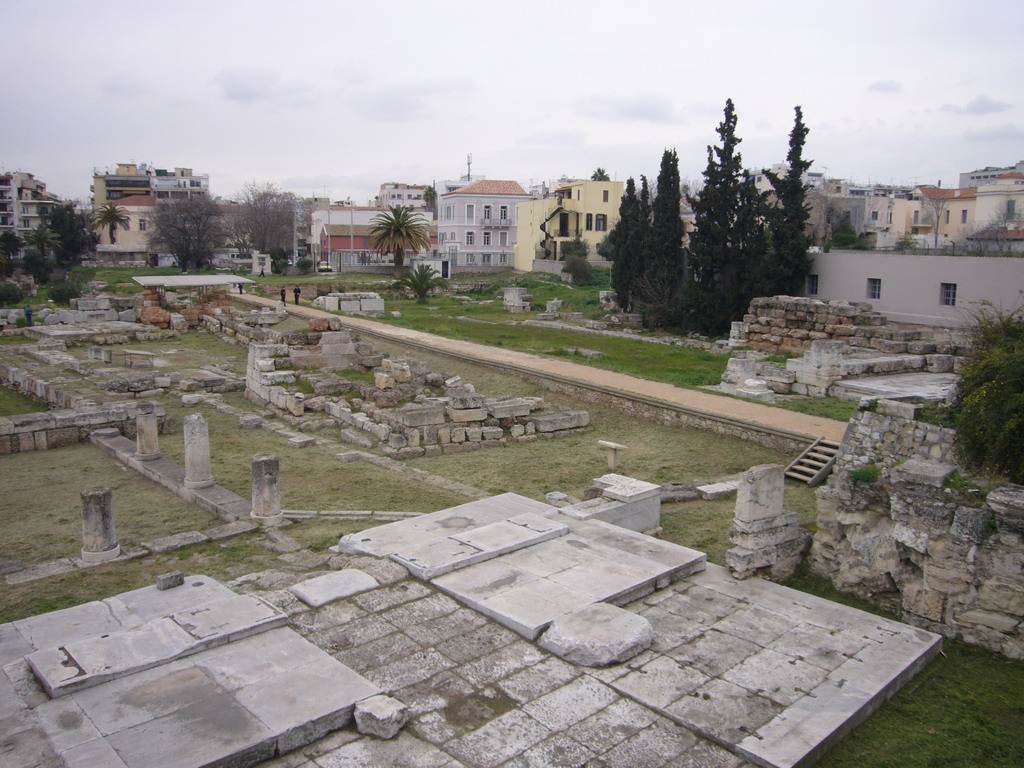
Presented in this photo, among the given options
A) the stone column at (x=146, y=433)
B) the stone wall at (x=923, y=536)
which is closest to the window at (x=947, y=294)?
the stone wall at (x=923, y=536)

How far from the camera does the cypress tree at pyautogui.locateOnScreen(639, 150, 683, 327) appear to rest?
108 ft

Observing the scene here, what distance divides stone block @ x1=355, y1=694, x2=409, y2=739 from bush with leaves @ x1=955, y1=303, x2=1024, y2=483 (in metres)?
6.25

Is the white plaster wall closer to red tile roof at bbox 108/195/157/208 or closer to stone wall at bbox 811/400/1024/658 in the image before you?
stone wall at bbox 811/400/1024/658

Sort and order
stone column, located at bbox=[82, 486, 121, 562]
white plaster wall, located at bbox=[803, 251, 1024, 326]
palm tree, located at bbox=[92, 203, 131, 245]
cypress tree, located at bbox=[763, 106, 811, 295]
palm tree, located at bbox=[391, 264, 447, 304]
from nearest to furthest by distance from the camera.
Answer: stone column, located at bbox=[82, 486, 121, 562] < white plaster wall, located at bbox=[803, 251, 1024, 326] < cypress tree, located at bbox=[763, 106, 811, 295] < palm tree, located at bbox=[391, 264, 447, 304] < palm tree, located at bbox=[92, 203, 131, 245]

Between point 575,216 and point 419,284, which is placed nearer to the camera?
point 419,284

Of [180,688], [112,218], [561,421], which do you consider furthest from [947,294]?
[112,218]

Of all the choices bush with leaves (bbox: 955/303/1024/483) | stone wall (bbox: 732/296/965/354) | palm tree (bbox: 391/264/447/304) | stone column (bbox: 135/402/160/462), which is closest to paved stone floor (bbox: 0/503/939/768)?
bush with leaves (bbox: 955/303/1024/483)

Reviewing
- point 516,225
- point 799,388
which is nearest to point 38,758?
point 799,388

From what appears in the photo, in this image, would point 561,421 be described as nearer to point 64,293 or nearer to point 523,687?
point 523,687

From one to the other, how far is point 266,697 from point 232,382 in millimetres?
Result: 17339

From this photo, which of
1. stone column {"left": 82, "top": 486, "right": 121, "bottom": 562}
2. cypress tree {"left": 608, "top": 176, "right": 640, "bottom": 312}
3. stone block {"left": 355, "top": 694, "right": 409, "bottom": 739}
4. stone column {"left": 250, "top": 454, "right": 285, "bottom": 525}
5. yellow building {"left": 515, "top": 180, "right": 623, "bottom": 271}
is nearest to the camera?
stone block {"left": 355, "top": 694, "right": 409, "bottom": 739}

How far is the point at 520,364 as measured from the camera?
22.4m

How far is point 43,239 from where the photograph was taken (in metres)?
60.7

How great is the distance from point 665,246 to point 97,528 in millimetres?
26731
